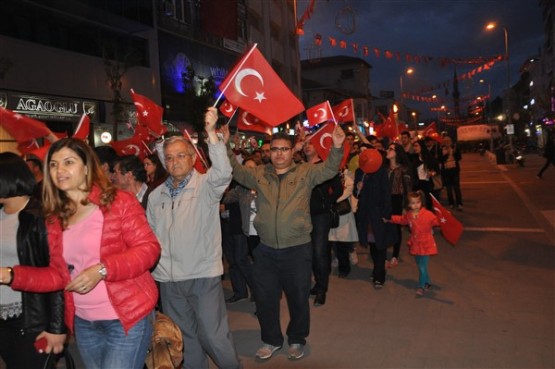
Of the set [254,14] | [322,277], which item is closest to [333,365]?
[322,277]

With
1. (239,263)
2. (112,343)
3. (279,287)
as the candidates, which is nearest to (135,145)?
(239,263)

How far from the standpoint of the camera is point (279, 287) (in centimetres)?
495

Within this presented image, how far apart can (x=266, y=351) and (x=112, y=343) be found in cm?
234

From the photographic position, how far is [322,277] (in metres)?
6.36

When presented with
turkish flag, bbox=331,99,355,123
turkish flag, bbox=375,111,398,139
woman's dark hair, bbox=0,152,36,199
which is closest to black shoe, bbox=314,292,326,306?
woman's dark hair, bbox=0,152,36,199

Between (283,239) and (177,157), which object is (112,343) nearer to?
(177,157)

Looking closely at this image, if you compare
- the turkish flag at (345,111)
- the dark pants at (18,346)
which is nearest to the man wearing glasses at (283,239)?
the dark pants at (18,346)

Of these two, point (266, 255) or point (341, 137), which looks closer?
point (341, 137)

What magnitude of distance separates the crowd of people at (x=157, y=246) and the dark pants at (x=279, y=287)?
Answer: 0.03 feet

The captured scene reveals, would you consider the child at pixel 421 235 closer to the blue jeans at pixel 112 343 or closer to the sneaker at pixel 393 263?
the sneaker at pixel 393 263

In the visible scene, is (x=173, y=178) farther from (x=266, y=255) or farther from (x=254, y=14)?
(x=254, y=14)

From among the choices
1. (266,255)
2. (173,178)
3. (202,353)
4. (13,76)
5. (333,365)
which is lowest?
(333,365)

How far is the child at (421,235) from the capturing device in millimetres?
6582

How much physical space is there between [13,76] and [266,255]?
45.7 feet
